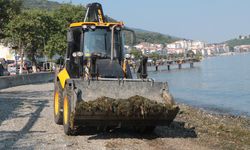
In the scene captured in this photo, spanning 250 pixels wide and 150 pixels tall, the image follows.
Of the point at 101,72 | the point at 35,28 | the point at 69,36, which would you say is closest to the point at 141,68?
the point at 101,72

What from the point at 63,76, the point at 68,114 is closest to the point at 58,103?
the point at 63,76

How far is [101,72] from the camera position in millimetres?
12422

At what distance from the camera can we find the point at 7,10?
5409cm

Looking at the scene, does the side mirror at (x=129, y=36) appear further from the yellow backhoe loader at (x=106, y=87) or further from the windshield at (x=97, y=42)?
the windshield at (x=97, y=42)

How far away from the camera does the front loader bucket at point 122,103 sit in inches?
440

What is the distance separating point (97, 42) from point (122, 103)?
261cm

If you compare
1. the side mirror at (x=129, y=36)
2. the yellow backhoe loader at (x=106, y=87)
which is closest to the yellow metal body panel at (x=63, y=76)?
the yellow backhoe loader at (x=106, y=87)

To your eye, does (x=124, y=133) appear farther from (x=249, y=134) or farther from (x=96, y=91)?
(x=249, y=134)

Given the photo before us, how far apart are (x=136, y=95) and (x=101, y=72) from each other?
4.17 feet

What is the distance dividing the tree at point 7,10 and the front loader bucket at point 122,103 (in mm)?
43769

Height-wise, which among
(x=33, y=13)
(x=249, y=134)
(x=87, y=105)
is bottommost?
(x=249, y=134)

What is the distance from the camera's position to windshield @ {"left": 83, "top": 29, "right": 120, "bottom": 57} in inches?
517

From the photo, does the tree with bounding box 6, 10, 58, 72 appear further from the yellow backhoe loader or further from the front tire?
the front tire

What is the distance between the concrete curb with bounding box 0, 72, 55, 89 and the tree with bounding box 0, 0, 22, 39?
28.2ft
